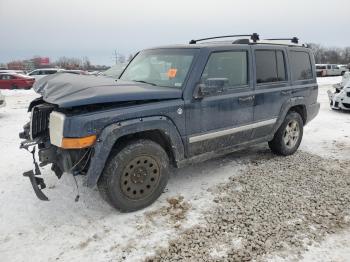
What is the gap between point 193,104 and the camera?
12.6 feet

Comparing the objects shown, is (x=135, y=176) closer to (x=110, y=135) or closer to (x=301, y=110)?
(x=110, y=135)

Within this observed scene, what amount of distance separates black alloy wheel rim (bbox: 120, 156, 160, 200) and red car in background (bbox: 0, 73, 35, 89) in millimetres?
19926

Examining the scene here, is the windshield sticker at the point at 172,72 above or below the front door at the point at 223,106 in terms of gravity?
above

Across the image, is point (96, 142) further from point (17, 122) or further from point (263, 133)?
point (17, 122)

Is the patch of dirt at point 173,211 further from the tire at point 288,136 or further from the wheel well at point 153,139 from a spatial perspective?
the tire at point 288,136

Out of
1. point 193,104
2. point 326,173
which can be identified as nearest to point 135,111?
point 193,104

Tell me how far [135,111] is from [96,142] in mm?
536

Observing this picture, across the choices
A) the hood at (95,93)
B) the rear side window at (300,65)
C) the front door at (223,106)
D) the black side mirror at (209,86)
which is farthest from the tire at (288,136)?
the hood at (95,93)

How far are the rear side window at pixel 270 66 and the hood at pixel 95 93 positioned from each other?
1553 millimetres

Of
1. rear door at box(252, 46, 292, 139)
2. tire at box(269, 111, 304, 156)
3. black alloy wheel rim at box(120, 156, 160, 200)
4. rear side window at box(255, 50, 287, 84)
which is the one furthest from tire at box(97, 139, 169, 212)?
tire at box(269, 111, 304, 156)

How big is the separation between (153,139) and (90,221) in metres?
1.17

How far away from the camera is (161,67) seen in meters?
4.27

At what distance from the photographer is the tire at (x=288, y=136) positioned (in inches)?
209

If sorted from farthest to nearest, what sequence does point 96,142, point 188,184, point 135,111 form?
point 188,184 < point 135,111 < point 96,142
